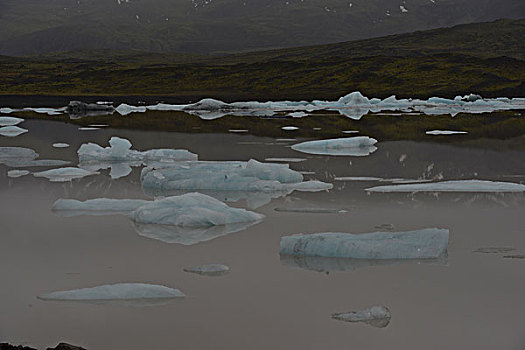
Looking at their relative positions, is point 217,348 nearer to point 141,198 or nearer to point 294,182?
point 141,198

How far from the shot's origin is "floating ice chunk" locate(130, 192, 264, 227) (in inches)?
322

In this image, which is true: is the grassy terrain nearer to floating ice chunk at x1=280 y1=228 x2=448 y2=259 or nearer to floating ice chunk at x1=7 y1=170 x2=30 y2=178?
floating ice chunk at x1=7 y1=170 x2=30 y2=178

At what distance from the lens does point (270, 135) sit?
21484 millimetres

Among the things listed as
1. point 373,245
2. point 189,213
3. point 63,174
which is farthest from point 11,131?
point 373,245

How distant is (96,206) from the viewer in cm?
944

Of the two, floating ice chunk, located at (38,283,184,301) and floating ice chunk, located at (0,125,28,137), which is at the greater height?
floating ice chunk, located at (38,283,184,301)

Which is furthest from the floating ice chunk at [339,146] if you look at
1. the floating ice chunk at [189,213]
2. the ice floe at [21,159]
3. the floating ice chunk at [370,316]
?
the floating ice chunk at [370,316]

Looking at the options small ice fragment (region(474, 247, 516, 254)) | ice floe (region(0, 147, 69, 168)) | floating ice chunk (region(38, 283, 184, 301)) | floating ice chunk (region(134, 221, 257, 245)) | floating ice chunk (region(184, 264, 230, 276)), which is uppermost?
floating ice chunk (region(38, 283, 184, 301))

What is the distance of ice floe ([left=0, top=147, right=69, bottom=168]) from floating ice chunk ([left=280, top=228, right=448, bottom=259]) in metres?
8.53

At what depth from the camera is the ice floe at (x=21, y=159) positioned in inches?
569

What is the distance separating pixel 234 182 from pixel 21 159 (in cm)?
614

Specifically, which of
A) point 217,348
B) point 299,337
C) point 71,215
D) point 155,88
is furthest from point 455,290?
point 155,88

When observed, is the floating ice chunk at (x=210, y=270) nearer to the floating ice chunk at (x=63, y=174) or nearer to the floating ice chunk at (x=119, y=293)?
the floating ice chunk at (x=119, y=293)

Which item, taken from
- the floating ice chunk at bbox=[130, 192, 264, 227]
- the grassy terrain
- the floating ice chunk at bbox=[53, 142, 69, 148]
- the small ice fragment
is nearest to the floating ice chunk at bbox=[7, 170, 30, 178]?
the floating ice chunk at bbox=[130, 192, 264, 227]
